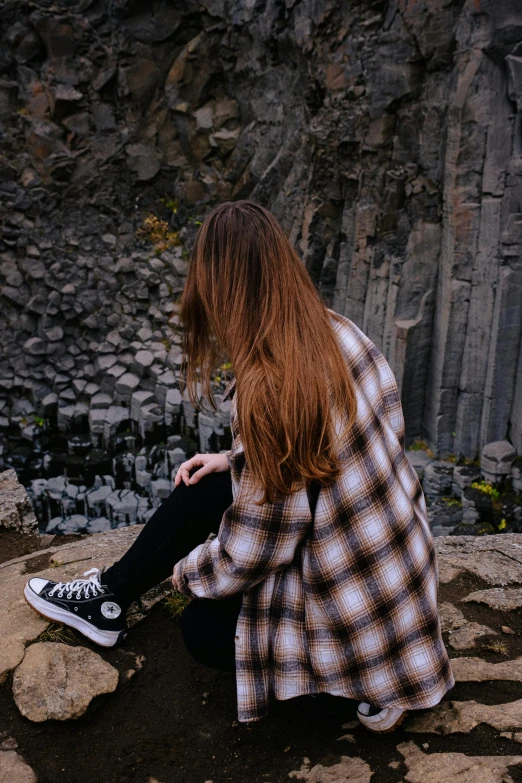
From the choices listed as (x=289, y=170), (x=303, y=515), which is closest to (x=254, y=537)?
(x=303, y=515)

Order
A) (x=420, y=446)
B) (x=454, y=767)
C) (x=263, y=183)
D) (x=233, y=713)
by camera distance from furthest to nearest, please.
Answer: (x=263, y=183) → (x=420, y=446) → (x=233, y=713) → (x=454, y=767)

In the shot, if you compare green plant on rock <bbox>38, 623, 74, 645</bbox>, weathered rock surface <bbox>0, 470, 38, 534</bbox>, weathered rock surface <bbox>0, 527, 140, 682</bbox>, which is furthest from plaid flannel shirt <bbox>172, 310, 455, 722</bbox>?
weathered rock surface <bbox>0, 470, 38, 534</bbox>

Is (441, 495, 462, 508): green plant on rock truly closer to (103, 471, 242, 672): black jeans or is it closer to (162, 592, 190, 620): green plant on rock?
(162, 592, 190, 620): green plant on rock

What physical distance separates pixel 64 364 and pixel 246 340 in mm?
12112

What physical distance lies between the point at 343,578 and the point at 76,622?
4.20 ft

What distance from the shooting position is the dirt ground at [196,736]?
218cm

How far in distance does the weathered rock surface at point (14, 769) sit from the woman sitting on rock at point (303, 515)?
28.2 inches

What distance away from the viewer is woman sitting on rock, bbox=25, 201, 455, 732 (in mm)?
1867

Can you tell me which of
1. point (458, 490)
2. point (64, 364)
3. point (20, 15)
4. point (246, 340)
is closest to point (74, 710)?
point (246, 340)

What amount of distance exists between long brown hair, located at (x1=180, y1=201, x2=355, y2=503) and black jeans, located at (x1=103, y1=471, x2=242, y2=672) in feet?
1.56

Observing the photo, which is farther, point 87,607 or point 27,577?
point 27,577

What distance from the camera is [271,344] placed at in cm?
193

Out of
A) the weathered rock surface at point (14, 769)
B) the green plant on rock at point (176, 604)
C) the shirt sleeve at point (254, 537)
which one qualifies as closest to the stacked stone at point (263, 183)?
the green plant on rock at point (176, 604)

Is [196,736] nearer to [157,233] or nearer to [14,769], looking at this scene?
[14,769]
